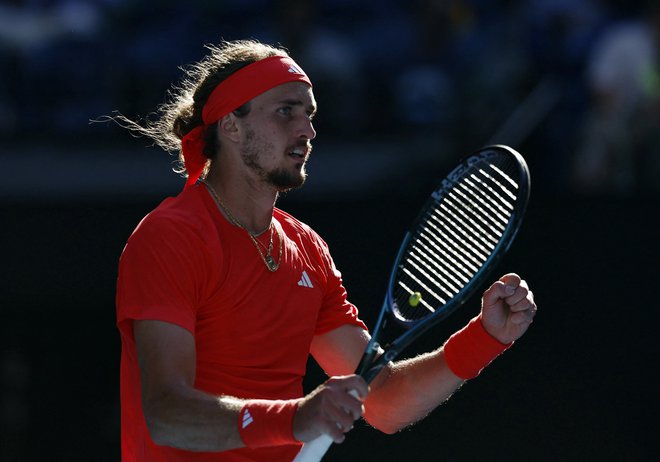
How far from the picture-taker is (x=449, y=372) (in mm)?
3496

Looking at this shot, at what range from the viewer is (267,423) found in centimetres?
288

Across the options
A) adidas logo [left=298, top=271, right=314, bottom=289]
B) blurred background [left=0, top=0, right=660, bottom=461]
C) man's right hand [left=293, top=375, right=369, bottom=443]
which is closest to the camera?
man's right hand [left=293, top=375, right=369, bottom=443]

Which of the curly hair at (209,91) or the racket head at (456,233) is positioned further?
the curly hair at (209,91)

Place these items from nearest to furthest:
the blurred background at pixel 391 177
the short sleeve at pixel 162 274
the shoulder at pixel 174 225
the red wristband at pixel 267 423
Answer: the red wristband at pixel 267 423
the short sleeve at pixel 162 274
the shoulder at pixel 174 225
the blurred background at pixel 391 177

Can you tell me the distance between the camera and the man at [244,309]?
9.69 feet

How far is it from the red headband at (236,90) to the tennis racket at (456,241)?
582 millimetres

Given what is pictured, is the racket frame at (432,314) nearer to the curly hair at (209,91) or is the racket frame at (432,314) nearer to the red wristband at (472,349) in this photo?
the red wristband at (472,349)

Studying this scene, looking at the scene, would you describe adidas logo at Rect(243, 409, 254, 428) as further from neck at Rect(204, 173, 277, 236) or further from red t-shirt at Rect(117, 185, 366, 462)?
neck at Rect(204, 173, 277, 236)

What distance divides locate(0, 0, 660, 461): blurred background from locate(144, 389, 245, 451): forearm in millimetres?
2999

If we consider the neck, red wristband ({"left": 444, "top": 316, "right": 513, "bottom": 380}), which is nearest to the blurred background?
red wristband ({"left": 444, "top": 316, "right": 513, "bottom": 380})

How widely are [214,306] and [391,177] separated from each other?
353 centimetres

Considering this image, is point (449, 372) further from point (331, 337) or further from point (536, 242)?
point (536, 242)

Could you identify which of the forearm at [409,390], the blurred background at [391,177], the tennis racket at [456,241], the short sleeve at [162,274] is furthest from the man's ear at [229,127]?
the blurred background at [391,177]

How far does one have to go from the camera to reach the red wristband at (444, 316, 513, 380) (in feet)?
11.1
